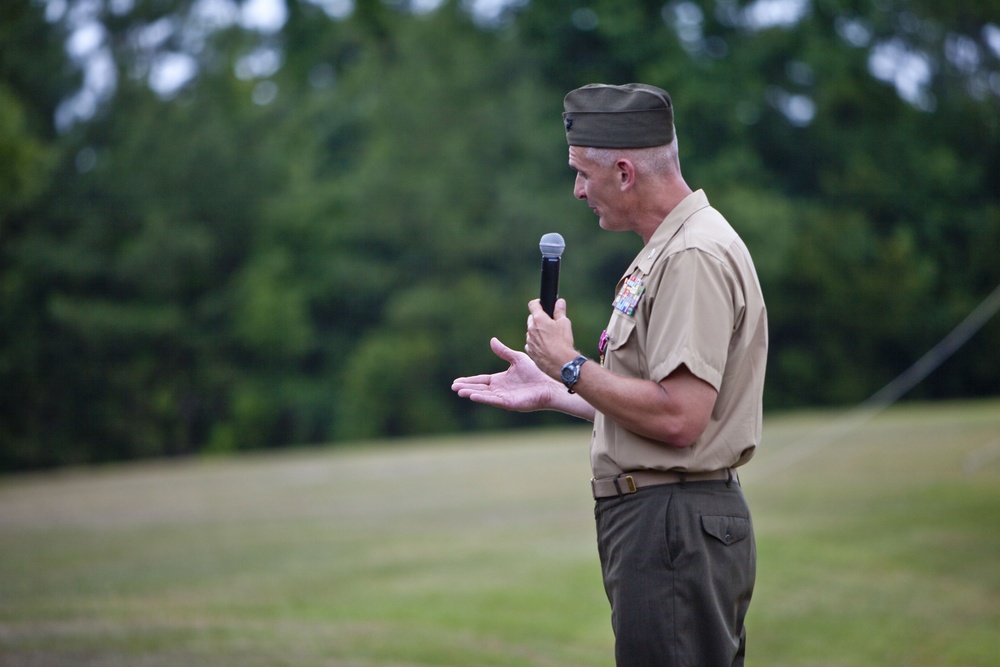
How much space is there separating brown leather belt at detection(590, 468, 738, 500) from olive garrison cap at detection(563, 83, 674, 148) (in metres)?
0.80

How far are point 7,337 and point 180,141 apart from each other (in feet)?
24.5

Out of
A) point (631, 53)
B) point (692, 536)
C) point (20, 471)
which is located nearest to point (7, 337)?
point (20, 471)

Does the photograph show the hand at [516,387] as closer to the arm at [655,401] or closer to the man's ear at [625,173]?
the arm at [655,401]

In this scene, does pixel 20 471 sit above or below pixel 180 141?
below

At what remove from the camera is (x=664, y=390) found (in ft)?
8.57

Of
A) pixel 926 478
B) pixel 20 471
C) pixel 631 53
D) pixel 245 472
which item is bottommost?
pixel 20 471

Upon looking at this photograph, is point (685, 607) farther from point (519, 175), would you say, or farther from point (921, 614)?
point (519, 175)

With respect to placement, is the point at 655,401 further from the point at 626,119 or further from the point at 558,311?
the point at 626,119

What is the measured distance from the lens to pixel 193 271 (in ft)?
111

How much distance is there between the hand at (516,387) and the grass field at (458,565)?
12.4 feet

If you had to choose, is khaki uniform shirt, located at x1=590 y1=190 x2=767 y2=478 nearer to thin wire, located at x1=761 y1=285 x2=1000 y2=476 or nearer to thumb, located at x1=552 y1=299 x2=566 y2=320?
thumb, located at x1=552 y1=299 x2=566 y2=320

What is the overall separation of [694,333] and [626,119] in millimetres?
564

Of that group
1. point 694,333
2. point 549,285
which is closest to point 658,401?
point 694,333

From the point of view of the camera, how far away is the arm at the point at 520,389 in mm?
3051
